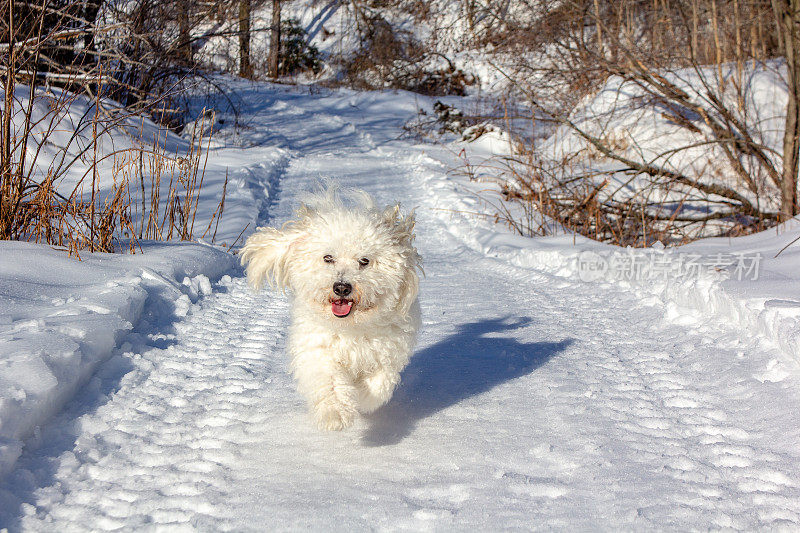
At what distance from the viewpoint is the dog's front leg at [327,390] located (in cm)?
314

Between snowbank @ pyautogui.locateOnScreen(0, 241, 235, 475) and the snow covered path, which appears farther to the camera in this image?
snowbank @ pyautogui.locateOnScreen(0, 241, 235, 475)

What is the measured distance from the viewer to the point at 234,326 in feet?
16.6

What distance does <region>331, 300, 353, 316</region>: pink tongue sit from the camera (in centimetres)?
320

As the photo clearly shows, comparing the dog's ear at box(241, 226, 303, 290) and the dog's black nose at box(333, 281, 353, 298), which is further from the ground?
the dog's ear at box(241, 226, 303, 290)

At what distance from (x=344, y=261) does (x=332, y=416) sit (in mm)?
743

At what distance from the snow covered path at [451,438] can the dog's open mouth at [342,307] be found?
0.64 metres

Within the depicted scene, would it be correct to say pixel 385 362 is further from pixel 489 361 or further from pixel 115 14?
pixel 115 14

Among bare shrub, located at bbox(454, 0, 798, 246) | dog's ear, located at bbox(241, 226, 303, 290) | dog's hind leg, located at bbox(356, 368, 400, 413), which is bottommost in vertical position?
dog's hind leg, located at bbox(356, 368, 400, 413)

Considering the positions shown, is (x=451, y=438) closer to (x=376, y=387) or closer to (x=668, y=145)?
(x=376, y=387)

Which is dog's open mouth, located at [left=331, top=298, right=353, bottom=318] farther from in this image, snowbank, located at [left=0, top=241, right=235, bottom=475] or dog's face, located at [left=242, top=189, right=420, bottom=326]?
snowbank, located at [left=0, top=241, right=235, bottom=475]

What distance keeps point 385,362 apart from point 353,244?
2.03ft

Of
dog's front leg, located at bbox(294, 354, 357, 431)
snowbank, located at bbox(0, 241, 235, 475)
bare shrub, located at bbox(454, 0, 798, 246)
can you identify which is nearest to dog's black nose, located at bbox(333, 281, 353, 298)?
dog's front leg, located at bbox(294, 354, 357, 431)

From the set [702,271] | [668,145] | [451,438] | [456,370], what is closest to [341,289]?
[451,438]

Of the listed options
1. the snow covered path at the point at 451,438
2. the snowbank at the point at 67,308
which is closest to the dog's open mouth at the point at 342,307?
the snow covered path at the point at 451,438
